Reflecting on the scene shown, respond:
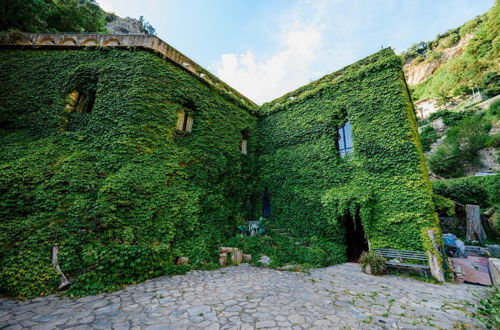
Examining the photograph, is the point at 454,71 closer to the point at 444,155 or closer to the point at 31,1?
the point at 444,155

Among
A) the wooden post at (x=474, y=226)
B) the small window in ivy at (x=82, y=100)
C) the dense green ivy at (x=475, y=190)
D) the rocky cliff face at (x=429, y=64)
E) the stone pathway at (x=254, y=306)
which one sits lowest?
the stone pathway at (x=254, y=306)

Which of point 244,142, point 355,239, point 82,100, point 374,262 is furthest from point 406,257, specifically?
point 82,100

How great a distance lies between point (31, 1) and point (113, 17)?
34033 millimetres

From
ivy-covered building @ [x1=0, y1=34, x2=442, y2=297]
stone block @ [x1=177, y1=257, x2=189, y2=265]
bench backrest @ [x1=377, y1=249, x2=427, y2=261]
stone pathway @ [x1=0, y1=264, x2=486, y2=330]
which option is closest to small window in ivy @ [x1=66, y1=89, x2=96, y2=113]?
ivy-covered building @ [x1=0, y1=34, x2=442, y2=297]

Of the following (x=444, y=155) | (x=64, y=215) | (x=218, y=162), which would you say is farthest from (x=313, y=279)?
(x=444, y=155)

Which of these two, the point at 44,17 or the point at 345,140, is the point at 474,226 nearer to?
the point at 345,140

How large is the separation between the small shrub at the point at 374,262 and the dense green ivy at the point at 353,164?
2.56 ft

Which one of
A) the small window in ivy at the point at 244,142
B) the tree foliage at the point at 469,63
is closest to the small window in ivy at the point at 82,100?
the small window in ivy at the point at 244,142

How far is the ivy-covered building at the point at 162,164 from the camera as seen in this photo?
5.72 m

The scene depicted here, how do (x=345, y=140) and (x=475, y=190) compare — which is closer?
(x=345, y=140)

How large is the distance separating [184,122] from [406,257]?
11.2 meters

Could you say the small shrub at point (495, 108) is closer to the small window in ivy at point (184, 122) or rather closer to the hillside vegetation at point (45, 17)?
the small window in ivy at point (184, 122)

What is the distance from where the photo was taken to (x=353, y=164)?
8.91m

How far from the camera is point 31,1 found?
9492 mm
